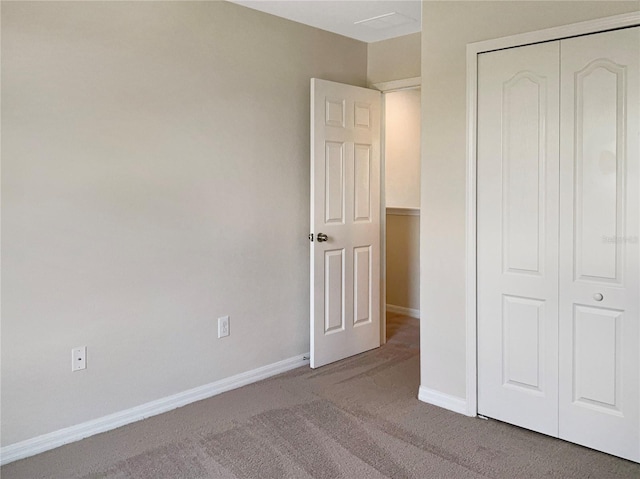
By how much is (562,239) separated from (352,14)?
1.97 metres

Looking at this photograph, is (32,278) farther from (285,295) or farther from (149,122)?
(285,295)

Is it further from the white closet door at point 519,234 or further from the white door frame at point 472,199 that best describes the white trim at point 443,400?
the white closet door at point 519,234

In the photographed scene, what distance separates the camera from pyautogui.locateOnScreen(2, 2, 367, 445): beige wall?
254 centimetres

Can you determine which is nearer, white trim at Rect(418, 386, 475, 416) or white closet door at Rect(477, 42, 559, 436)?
white closet door at Rect(477, 42, 559, 436)

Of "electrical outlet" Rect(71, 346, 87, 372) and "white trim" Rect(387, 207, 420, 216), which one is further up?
"white trim" Rect(387, 207, 420, 216)

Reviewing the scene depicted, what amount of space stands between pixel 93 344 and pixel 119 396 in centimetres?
34

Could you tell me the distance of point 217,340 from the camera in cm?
336

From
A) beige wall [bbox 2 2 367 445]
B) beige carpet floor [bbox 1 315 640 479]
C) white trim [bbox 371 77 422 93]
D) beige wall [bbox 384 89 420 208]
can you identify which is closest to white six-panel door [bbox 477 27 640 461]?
beige carpet floor [bbox 1 315 640 479]

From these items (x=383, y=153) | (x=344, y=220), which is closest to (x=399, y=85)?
(x=383, y=153)

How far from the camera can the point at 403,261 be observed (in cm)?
548

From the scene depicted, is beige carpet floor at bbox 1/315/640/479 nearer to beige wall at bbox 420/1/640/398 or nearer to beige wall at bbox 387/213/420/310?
beige wall at bbox 420/1/640/398

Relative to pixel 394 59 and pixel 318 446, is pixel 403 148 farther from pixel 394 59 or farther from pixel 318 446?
pixel 318 446

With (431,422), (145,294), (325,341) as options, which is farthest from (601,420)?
(145,294)

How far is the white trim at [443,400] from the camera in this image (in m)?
3.04
